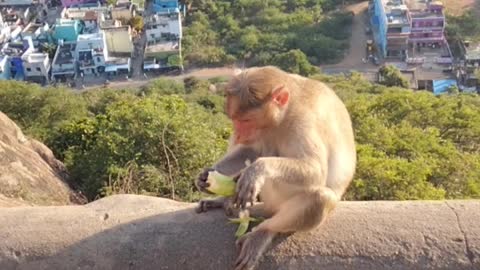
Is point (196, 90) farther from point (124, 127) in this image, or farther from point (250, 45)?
point (124, 127)

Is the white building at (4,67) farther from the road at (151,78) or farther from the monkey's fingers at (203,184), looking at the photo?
the monkey's fingers at (203,184)

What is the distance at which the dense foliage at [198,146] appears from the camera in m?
7.76

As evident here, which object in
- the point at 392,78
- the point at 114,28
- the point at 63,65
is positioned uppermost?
the point at 114,28

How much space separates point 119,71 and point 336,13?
30.0 feet

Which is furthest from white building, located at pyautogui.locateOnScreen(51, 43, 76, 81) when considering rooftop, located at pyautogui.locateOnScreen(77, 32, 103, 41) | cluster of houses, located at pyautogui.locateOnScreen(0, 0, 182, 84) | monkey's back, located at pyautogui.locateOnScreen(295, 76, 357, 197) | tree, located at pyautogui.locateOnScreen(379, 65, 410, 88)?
monkey's back, located at pyautogui.locateOnScreen(295, 76, 357, 197)

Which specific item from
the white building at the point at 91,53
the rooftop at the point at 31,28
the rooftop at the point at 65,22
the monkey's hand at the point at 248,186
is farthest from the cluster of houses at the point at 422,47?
the monkey's hand at the point at 248,186

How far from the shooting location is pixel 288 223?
→ 366cm

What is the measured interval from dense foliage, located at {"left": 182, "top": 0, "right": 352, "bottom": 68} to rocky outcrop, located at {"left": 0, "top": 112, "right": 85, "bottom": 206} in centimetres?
1547

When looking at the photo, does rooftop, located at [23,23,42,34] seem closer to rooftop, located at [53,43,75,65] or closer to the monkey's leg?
rooftop, located at [53,43,75,65]

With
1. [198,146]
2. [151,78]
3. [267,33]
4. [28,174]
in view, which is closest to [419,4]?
[267,33]

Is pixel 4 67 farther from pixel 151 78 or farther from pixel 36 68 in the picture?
pixel 151 78

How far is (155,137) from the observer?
8945 millimetres

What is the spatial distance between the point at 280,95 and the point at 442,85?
64.4ft

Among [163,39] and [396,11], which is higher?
[396,11]
